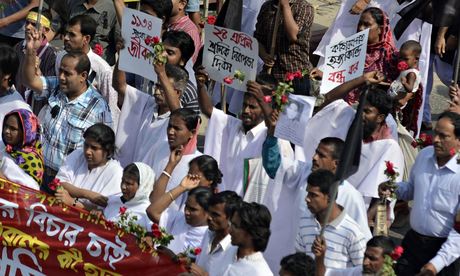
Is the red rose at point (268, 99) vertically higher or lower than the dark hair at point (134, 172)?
higher

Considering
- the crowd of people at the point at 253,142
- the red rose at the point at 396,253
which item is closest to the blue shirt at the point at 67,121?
the crowd of people at the point at 253,142

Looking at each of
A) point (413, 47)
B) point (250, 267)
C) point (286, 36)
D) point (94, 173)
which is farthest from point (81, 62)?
point (250, 267)

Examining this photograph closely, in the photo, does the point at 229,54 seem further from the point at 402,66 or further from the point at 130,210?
the point at 130,210

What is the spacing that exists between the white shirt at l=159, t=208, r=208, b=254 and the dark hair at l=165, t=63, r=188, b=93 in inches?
58.1

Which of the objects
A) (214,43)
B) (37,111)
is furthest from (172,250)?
(37,111)

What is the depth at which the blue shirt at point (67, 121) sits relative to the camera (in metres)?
10.4

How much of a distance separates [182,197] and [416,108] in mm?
2756

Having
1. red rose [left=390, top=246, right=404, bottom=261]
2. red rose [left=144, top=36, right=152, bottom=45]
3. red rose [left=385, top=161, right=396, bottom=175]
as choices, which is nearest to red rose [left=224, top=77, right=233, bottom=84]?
red rose [left=144, top=36, right=152, bottom=45]

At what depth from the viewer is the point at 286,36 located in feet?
37.9

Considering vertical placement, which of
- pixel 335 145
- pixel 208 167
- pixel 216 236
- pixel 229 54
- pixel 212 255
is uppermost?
pixel 229 54

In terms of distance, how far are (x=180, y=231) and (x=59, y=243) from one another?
814 millimetres

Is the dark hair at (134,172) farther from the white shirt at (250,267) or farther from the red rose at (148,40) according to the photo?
the red rose at (148,40)

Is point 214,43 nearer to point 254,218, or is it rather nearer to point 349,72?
point 349,72

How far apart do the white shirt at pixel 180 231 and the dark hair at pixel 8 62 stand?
6.96 ft
